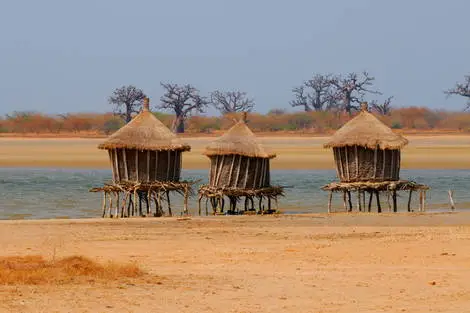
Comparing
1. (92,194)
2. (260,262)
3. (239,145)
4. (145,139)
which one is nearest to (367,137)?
(239,145)

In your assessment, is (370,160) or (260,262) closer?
(260,262)

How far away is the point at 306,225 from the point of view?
76.9 ft

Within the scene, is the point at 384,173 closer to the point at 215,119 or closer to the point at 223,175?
the point at 223,175

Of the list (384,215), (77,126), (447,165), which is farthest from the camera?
(77,126)

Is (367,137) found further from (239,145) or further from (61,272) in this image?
(61,272)

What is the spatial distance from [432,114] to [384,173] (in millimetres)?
62942

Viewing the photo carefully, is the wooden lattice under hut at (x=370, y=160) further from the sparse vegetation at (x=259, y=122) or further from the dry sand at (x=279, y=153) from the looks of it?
the sparse vegetation at (x=259, y=122)

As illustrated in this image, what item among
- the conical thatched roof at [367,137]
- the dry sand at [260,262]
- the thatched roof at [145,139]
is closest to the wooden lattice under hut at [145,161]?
the thatched roof at [145,139]

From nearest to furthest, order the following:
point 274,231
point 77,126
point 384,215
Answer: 1. point 274,231
2. point 384,215
3. point 77,126

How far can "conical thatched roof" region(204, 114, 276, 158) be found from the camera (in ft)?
90.3

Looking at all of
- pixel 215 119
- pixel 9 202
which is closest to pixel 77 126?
pixel 215 119

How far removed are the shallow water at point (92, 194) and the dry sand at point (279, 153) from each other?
274 cm

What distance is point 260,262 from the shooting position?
15.8m

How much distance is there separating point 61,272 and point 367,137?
16.2 m
